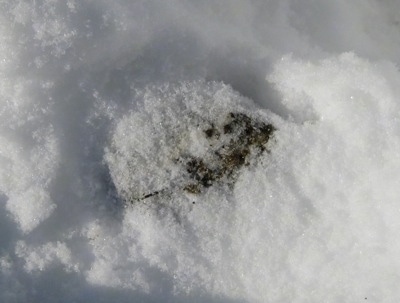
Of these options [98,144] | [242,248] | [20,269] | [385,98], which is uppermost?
[385,98]

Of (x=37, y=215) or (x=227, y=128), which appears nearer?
(x=37, y=215)

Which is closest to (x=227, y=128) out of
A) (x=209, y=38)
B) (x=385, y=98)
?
(x=209, y=38)

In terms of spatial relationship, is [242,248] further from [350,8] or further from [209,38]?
[350,8]

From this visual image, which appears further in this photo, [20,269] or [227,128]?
[227,128]

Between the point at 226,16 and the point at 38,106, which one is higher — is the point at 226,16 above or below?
above

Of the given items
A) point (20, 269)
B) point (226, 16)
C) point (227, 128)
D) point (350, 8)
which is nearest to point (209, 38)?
point (226, 16)

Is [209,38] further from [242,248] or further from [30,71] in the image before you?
[242,248]
